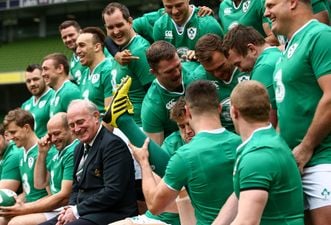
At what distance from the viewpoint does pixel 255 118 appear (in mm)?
2998

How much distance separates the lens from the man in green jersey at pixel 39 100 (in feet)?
25.4

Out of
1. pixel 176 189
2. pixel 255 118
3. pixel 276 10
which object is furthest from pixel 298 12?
pixel 176 189

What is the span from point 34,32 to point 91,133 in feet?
67.3

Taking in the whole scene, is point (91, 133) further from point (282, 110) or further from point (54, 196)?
point (282, 110)

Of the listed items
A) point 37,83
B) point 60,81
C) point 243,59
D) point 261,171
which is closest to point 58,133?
point 60,81

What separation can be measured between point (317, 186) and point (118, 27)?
3281 mm

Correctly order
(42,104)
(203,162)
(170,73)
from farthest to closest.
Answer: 1. (42,104)
2. (170,73)
3. (203,162)

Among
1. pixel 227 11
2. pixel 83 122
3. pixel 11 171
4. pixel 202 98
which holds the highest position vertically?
pixel 227 11

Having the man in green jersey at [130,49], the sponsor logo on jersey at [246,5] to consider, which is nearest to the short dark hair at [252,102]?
the sponsor logo on jersey at [246,5]

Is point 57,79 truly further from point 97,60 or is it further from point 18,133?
point 18,133

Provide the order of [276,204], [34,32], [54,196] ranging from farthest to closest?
[34,32]
[54,196]
[276,204]

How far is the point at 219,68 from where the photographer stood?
4531 millimetres

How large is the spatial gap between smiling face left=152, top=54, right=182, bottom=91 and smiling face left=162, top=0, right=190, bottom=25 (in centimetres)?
90

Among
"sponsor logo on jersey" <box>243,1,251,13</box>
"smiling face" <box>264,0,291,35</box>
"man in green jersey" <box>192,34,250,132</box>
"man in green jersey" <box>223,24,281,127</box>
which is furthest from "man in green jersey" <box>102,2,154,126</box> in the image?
"smiling face" <box>264,0,291,35</box>
